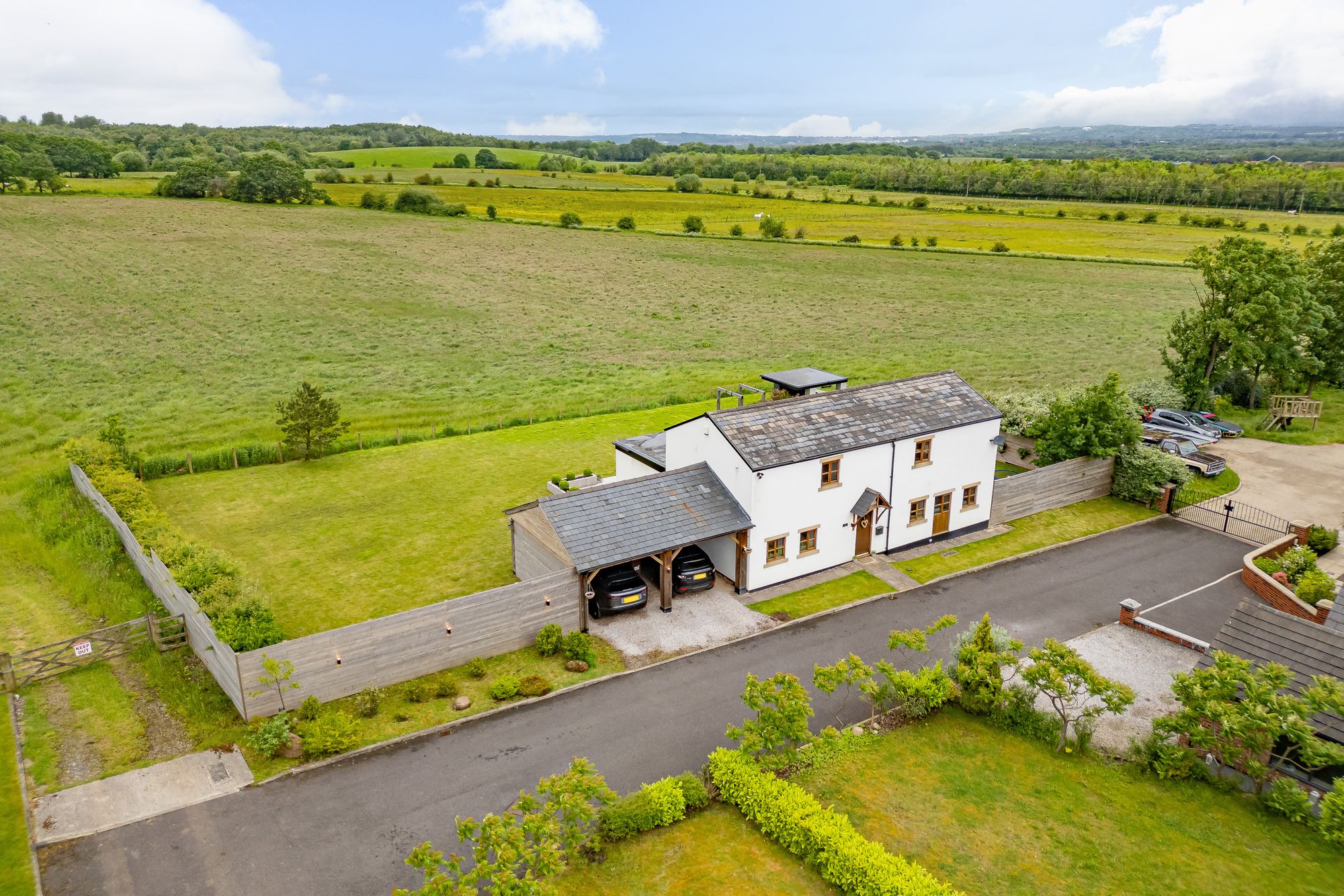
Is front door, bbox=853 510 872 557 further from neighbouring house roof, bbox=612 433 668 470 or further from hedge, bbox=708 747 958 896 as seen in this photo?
hedge, bbox=708 747 958 896

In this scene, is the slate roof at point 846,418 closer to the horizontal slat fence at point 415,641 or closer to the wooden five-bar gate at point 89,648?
the horizontal slat fence at point 415,641

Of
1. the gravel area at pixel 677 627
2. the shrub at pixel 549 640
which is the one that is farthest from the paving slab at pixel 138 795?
the gravel area at pixel 677 627

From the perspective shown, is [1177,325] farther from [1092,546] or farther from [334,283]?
[334,283]

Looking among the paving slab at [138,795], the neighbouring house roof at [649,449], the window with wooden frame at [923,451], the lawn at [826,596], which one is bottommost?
the lawn at [826,596]

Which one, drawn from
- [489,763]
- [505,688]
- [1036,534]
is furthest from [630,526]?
[1036,534]

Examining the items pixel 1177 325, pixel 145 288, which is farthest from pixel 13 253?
pixel 1177 325
